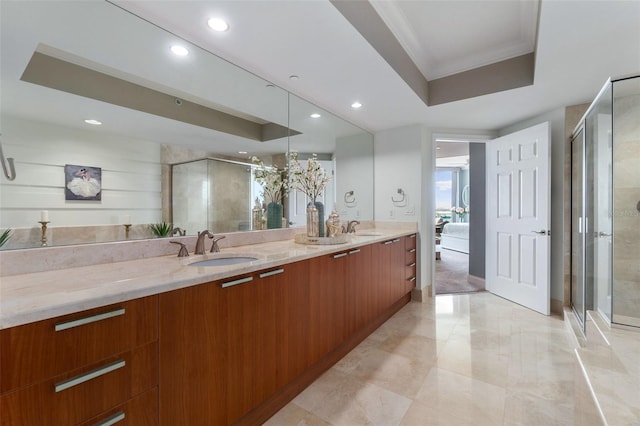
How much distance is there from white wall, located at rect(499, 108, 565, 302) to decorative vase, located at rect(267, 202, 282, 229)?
2924mm

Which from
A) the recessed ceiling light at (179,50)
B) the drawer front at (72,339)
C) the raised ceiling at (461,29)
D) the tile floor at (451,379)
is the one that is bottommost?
the tile floor at (451,379)

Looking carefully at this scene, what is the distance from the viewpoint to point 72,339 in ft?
2.51

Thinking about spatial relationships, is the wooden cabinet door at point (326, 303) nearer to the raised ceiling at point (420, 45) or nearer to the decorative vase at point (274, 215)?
the decorative vase at point (274, 215)

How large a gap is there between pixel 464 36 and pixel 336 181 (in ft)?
5.91

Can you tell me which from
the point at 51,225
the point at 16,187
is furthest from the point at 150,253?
the point at 16,187

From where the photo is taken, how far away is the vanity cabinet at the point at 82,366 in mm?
679

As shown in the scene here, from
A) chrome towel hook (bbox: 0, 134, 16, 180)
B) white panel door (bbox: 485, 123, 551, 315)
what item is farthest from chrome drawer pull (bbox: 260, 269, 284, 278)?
white panel door (bbox: 485, 123, 551, 315)

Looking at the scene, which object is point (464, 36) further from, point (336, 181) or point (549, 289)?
point (549, 289)

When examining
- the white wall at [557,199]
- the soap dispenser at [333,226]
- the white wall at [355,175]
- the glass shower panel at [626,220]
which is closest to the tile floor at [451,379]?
the white wall at [557,199]

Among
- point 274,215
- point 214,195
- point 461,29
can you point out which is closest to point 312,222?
point 274,215

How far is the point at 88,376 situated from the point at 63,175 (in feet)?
3.13

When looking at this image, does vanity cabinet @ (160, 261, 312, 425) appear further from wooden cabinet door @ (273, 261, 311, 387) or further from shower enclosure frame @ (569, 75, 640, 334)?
shower enclosure frame @ (569, 75, 640, 334)

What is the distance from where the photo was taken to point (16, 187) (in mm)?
1140

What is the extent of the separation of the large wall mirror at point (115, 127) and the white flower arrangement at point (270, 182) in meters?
0.09
